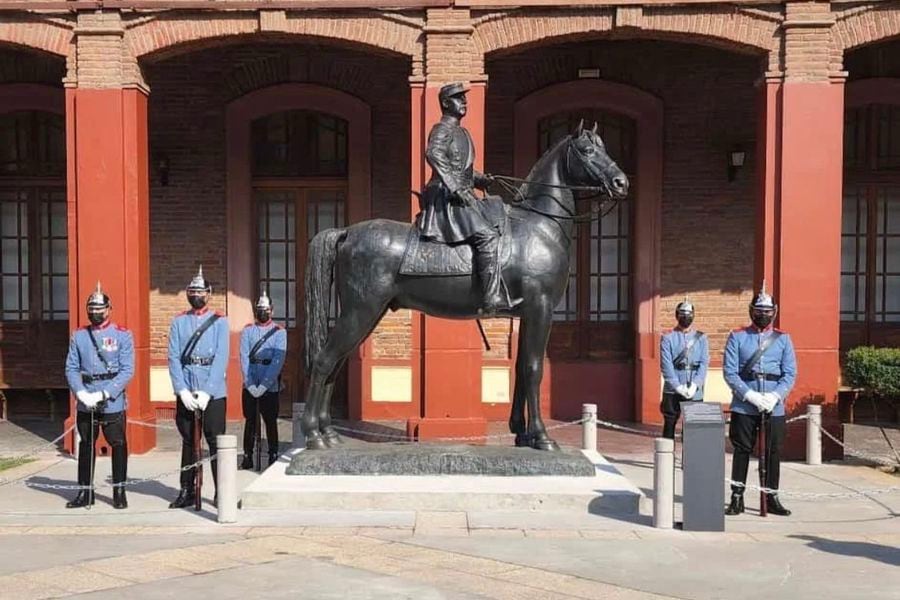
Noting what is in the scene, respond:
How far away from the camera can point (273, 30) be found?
500 inches

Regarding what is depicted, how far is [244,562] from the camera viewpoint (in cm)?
719

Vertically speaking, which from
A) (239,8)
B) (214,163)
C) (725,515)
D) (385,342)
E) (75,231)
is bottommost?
(725,515)

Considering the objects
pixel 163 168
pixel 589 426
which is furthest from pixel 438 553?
pixel 163 168

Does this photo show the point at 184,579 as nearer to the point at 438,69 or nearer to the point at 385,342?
the point at 438,69

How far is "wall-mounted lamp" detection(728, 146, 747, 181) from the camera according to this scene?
1509 cm

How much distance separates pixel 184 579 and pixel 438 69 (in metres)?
7.68

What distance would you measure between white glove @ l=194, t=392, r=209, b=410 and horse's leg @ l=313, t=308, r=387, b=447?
0.99m

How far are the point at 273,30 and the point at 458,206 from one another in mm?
4866

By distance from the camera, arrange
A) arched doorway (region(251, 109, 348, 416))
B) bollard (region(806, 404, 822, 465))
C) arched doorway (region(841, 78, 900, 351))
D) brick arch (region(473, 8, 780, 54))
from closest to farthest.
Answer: bollard (region(806, 404, 822, 465)), brick arch (region(473, 8, 780, 54)), arched doorway (region(841, 78, 900, 351)), arched doorway (region(251, 109, 348, 416))

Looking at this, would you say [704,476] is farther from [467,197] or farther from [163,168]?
[163,168]

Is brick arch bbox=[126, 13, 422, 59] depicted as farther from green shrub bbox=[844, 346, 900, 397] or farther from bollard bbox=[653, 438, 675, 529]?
green shrub bbox=[844, 346, 900, 397]

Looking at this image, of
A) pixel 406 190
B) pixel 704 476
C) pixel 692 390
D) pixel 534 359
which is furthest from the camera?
pixel 406 190

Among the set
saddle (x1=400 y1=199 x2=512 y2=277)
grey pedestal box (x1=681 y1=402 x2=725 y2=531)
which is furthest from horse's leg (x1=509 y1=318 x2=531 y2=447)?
grey pedestal box (x1=681 y1=402 x2=725 y2=531)

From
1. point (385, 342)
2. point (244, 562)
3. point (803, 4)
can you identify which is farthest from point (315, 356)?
point (803, 4)
